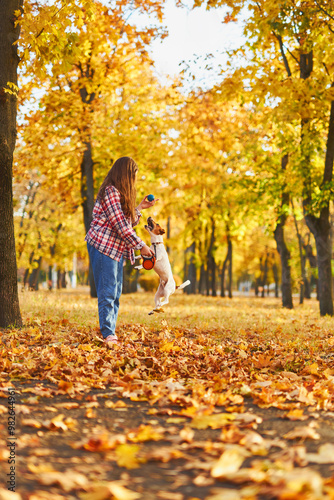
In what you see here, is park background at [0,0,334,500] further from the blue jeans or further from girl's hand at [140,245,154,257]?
girl's hand at [140,245,154,257]

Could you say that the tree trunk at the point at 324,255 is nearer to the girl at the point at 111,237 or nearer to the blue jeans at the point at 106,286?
the girl at the point at 111,237

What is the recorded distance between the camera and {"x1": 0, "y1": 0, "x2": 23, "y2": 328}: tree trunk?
21.2 feet

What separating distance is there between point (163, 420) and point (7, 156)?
15.8 ft

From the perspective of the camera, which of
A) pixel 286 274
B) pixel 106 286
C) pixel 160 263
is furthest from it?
pixel 286 274

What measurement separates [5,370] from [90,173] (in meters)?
12.6

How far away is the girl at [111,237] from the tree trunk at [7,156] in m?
1.66

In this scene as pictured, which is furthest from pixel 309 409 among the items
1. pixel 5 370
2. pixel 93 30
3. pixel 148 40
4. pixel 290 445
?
pixel 148 40

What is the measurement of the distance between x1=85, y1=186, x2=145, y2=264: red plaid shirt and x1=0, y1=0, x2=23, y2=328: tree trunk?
1685mm

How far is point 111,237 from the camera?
18.5ft

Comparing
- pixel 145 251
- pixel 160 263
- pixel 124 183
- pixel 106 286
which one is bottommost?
A: pixel 106 286

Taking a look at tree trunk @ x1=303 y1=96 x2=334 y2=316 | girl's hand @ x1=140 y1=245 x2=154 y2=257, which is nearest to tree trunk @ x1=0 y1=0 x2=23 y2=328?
girl's hand @ x1=140 y1=245 x2=154 y2=257

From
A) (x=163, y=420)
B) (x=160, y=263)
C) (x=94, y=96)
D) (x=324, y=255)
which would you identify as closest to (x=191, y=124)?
(x=94, y=96)

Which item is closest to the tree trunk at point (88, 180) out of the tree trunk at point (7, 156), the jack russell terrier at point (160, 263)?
the jack russell terrier at point (160, 263)

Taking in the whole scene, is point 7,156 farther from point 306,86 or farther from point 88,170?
point 88,170
